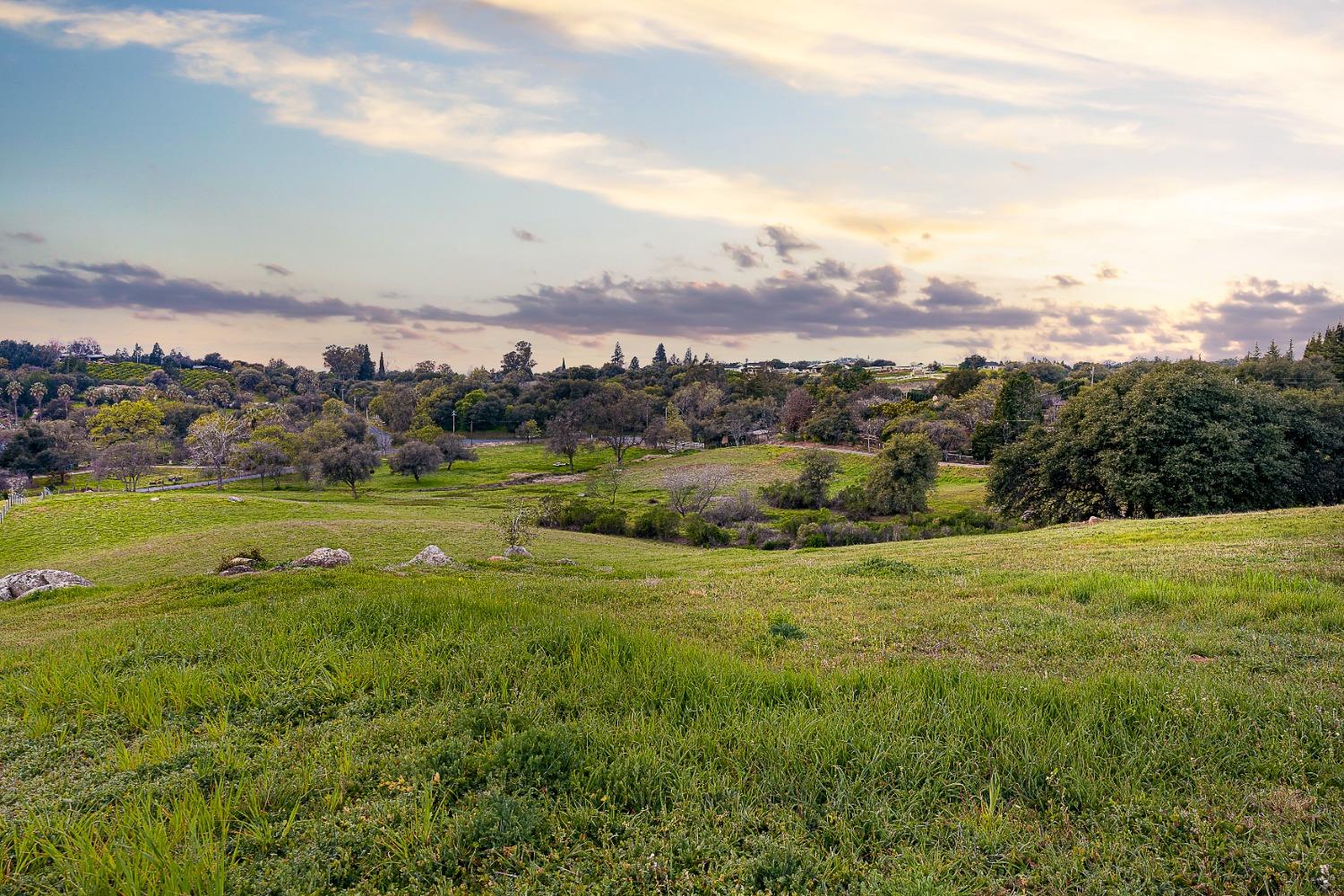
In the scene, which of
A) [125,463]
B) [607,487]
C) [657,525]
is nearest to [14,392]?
[125,463]

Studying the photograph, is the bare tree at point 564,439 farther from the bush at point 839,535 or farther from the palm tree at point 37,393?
the palm tree at point 37,393

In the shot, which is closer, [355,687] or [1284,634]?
[355,687]

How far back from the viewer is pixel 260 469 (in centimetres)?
8244

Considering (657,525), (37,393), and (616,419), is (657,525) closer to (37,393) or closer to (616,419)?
(616,419)

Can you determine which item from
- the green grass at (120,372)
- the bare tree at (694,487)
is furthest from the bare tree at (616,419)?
the green grass at (120,372)

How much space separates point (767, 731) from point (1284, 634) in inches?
277

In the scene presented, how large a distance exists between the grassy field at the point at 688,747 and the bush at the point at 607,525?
4065 cm

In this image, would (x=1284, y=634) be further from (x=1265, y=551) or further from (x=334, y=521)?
(x=334, y=521)

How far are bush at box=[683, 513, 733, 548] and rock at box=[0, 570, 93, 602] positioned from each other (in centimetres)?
3251

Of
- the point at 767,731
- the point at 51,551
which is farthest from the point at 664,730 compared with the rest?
the point at 51,551

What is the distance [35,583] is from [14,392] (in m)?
163

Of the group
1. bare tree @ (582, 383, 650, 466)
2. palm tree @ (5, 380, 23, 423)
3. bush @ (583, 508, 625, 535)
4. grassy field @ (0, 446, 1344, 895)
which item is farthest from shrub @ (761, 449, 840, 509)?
palm tree @ (5, 380, 23, 423)

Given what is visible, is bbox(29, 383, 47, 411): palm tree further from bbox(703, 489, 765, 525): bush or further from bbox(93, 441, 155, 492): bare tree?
bbox(703, 489, 765, 525): bush

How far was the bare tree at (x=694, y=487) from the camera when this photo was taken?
5544 cm
